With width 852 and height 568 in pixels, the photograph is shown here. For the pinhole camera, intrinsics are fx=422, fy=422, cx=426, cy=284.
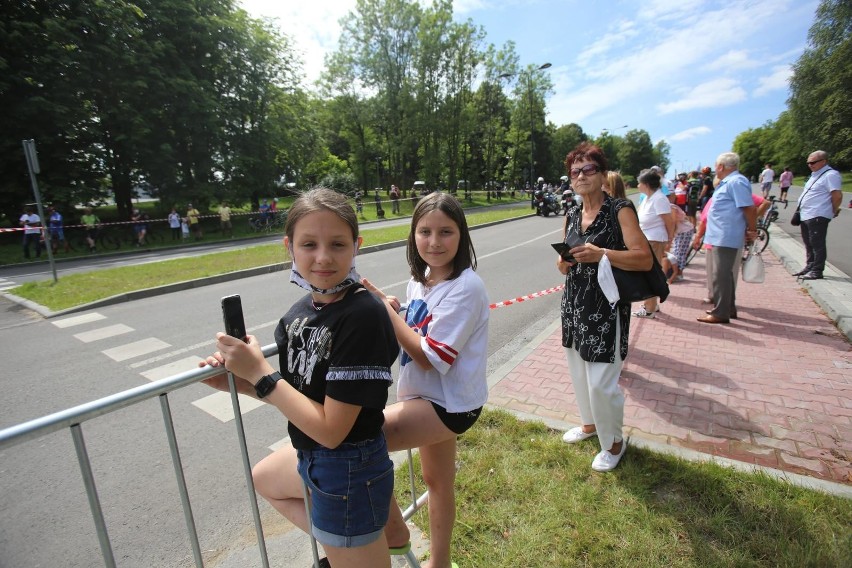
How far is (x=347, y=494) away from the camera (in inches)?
52.9

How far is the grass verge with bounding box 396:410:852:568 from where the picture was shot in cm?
209

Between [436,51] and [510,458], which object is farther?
[436,51]

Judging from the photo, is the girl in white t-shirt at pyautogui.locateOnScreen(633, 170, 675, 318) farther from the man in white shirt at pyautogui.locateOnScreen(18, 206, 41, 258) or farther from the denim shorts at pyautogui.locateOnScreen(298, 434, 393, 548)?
the man in white shirt at pyautogui.locateOnScreen(18, 206, 41, 258)

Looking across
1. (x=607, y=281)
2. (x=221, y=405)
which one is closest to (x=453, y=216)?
(x=607, y=281)

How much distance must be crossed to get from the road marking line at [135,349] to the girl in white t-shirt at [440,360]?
16.6 feet

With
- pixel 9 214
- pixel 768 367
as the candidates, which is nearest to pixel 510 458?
pixel 768 367

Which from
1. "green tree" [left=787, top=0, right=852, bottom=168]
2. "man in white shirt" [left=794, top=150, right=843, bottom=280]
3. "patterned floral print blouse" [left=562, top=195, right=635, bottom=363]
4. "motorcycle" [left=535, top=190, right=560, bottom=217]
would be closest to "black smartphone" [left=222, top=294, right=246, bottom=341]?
"patterned floral print blouse" [left=562, top=195, right=635, bottom=363]

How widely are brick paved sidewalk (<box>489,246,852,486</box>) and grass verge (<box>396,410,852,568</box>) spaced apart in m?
0.43

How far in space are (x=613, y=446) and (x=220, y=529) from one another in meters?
2.53

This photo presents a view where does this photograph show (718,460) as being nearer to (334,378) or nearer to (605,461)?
(605,461)

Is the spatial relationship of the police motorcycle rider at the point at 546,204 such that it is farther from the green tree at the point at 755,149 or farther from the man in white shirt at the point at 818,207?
the green tree at the point at 755,149

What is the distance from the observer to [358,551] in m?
1.37

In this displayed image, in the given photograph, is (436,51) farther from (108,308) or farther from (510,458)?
(510,458)

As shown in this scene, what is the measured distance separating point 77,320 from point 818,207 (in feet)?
41.5
